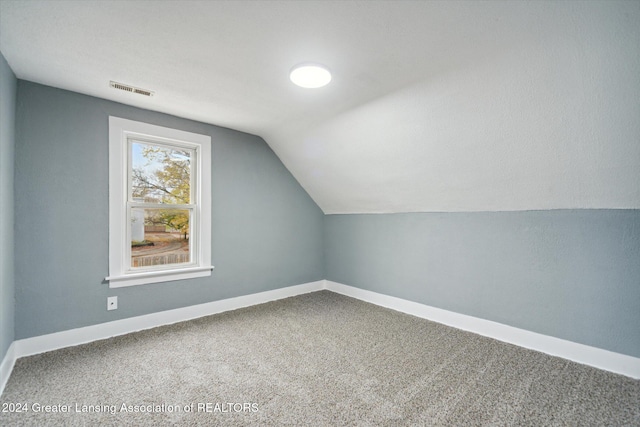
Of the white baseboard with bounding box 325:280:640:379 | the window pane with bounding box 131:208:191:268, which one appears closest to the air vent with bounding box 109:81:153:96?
the window pane with bounding box 131:208:191:268

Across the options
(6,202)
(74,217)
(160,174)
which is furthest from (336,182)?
→ (6,202)

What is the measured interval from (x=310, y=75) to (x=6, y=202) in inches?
92.2

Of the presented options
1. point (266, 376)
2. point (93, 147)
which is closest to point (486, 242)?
point (266, 376)

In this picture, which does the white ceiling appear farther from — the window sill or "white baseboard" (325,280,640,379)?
the window sill

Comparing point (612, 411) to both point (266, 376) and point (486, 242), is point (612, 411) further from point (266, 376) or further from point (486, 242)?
point (266, 376)

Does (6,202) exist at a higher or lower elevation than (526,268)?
higher

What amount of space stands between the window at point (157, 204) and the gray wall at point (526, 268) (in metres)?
2.18

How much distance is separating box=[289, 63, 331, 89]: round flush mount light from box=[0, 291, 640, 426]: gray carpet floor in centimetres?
211

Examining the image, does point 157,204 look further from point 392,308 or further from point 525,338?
point 525,338

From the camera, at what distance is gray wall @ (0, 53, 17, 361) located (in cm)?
199

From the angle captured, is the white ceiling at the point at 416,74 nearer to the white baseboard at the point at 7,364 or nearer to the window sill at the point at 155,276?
the window sill at the point at 155,276

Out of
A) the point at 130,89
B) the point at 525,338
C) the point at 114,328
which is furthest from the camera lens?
Result: the point at 114,328

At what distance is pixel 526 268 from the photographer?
263 cm

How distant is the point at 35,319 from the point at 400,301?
348cm
